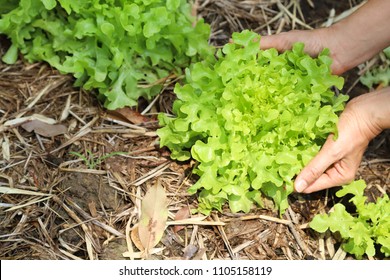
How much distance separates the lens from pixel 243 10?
3752mm

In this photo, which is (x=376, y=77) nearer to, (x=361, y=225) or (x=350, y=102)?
(x=350, y=102)

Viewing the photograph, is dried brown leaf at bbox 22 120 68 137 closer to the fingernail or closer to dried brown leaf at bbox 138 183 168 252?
dried brown leaf at bbox 138 183 168 252

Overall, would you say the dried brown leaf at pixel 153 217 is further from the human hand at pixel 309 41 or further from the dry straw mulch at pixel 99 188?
the human hand at pixel 309 41

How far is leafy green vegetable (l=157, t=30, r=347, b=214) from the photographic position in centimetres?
269

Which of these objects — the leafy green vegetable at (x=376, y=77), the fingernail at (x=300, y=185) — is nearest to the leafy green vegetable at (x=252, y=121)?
the fingernail at (x=300, y=185)

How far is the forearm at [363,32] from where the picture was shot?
294 centimetres

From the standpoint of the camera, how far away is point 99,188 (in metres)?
2.92

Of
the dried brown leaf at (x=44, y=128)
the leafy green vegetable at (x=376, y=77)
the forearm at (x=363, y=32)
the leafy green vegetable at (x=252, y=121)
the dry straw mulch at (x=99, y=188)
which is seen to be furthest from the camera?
the leafy green vegetable at (x=376, y=77)

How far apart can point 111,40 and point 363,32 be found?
1242 millimetres

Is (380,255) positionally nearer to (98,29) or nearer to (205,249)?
(205,249)

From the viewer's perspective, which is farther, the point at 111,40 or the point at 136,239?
the point at 111,40

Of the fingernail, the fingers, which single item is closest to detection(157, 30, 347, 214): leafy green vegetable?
the fingernail

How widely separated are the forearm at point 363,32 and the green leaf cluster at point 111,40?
678mm

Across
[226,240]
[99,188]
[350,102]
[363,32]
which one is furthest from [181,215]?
[363,32]
